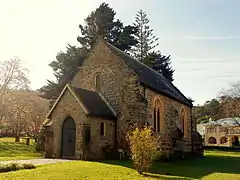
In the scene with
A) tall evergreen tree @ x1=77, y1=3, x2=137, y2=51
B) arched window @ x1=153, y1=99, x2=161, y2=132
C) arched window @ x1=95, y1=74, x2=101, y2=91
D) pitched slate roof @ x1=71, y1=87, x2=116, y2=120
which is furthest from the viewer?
tall evergreen tree @ x1=77, y1=3, x2=137, y2=51

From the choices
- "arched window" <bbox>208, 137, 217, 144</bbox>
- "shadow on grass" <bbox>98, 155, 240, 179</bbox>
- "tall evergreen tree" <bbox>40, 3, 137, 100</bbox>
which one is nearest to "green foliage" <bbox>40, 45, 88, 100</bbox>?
"tall evergreen tree" <bbox>40, 3, 137, 100</bbox>

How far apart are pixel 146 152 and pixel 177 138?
1634 cm

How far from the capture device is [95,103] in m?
25.5

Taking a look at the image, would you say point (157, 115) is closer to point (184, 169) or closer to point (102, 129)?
point (102, 129)

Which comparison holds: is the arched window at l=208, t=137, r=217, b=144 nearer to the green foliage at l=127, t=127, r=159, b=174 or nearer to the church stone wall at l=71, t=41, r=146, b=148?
the church stone wall at l=71, t=41, r=146, b=148

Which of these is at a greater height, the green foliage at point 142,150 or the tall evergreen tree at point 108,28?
the tall evergreen tree at point 108,28

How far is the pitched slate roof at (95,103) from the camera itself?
Answer: 2406 cm

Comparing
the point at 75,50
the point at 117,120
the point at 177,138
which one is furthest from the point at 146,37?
the point at 117,120

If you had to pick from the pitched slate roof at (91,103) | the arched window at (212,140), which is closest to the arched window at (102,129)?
the pitched slate roof at (91,103)

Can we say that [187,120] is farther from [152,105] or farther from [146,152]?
[146,152]

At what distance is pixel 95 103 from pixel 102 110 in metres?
0.87

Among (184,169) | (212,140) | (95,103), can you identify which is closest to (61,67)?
(95,103)

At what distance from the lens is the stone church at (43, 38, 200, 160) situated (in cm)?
2370

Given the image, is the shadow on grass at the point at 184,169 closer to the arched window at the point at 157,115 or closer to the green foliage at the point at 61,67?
the arched window at the point at 157,115
